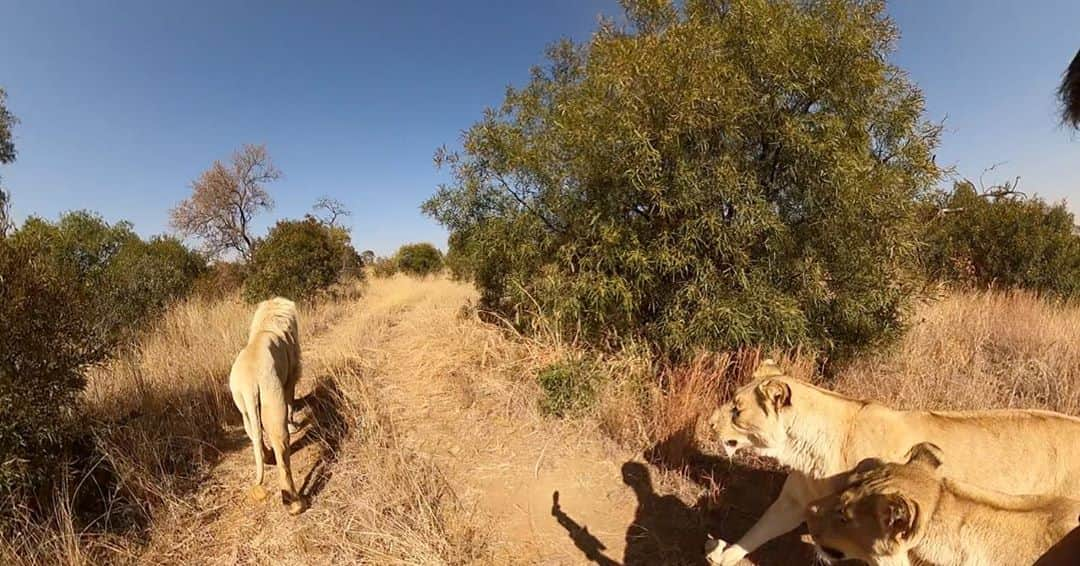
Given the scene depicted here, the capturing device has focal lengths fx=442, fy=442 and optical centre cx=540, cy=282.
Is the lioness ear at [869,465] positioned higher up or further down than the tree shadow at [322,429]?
higher up

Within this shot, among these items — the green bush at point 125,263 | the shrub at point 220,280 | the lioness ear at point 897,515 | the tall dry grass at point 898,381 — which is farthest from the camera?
the shrub at point 220,280

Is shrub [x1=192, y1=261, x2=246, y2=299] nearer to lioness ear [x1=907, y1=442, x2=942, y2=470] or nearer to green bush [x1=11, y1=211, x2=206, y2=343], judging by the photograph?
green bush [x1=11, y1=211, x2=206, y2=343]

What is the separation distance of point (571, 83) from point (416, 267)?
843 inches

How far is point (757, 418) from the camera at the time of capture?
2584mm

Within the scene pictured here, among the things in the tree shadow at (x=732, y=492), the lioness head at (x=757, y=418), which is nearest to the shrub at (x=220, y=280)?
the tree shadow at (x=732, y=492)

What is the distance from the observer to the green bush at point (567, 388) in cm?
510

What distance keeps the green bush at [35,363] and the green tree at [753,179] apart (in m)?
4.37

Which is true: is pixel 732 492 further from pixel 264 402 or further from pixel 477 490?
pixel 264 402

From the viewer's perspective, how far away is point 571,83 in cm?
787

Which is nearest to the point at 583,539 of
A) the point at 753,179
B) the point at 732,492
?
the point at 732,492

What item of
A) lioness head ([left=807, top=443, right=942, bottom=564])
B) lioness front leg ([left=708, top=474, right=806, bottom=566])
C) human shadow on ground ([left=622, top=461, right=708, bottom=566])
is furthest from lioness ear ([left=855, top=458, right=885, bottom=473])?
human shadow on ground ([left=622, top=461, right=708, bottom=566])

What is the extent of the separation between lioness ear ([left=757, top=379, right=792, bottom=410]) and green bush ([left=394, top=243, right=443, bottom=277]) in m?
25.0

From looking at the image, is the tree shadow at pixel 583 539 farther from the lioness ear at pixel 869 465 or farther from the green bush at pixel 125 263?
the green bush at pixel 125 263

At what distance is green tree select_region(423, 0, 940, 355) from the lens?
456cm
